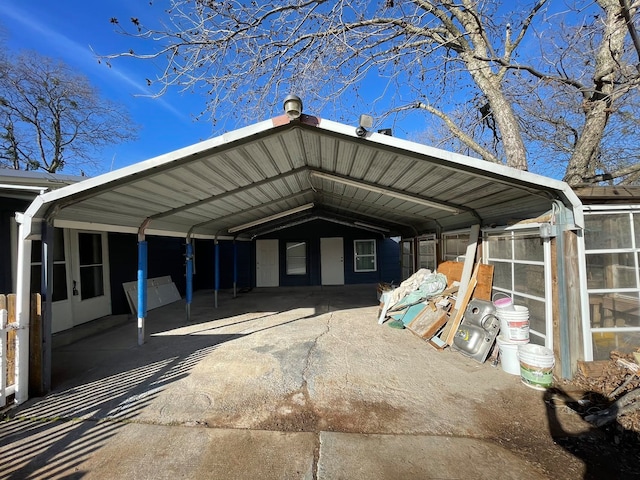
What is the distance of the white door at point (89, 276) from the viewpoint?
5582 mm

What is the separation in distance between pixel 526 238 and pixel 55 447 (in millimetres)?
5463

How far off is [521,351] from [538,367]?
23cm

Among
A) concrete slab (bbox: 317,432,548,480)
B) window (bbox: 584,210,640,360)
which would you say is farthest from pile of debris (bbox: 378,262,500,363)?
concrete slab (bbox: 317,432,548,480)

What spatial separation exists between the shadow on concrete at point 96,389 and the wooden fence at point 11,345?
0.74ft

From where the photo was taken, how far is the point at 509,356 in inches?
136

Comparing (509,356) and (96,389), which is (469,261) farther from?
(96,389)

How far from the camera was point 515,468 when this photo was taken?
6.56 feet

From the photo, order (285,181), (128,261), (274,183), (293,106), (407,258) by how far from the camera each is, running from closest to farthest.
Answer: (293,106)
(274,183)
(285,181)
(128,261)
(407,258)

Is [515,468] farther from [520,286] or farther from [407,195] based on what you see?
[407,195]

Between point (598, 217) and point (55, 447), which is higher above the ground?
point (598, 217)

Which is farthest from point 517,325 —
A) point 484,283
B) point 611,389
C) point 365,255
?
point 365,255

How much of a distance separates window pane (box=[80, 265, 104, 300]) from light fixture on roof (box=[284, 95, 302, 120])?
230 inches

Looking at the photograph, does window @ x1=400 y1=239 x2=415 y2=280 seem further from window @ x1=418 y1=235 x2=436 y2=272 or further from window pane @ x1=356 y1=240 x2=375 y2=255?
window pane @ x1=356 y1=240 x2=375 y2=255

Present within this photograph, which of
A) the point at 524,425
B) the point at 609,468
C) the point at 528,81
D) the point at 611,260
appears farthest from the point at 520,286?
the point at 528,81
